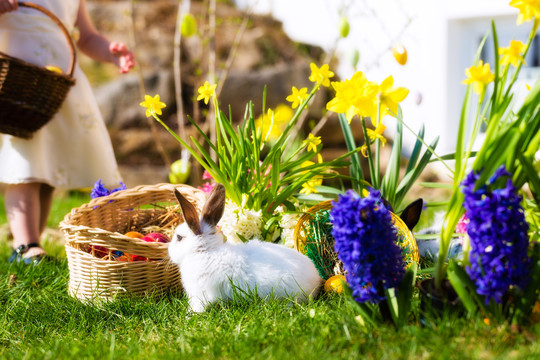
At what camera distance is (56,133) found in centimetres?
246

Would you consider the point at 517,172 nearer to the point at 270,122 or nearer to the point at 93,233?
the point at 270,122

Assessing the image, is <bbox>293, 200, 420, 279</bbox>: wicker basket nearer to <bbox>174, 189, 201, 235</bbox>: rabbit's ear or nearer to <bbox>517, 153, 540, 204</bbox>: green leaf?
<bbox>174, 189, 201, 235</bbox>: rabbit's ear

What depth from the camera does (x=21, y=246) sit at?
228 cm

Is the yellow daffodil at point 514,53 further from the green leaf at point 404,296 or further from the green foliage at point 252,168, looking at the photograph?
the green foliage at point 252,168

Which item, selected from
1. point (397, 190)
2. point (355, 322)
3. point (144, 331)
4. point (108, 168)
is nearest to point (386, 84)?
point (355, 322)

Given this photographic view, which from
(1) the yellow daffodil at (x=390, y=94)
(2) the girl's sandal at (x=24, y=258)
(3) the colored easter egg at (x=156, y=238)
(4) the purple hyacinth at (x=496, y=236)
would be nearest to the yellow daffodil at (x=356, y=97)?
(1) the yellow daffodil at (x=390, y=94)

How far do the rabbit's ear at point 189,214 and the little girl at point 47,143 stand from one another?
0.99 metres

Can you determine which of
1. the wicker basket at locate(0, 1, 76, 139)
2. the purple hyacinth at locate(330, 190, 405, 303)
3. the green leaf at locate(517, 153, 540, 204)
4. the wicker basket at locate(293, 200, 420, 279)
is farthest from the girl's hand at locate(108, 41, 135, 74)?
the green leaf at locate(517, 153, 540, 204)

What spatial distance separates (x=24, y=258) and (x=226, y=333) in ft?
4.30

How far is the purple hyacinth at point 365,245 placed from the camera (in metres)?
1.16

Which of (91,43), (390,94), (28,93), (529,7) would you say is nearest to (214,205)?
(390,94)

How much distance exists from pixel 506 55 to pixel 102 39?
2.18 metres

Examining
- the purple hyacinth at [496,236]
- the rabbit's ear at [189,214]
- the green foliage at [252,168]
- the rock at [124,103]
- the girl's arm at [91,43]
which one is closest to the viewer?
the purple hyacinth at [496,236]

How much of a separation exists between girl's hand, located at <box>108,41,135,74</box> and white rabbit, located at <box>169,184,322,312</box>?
1325 mm
